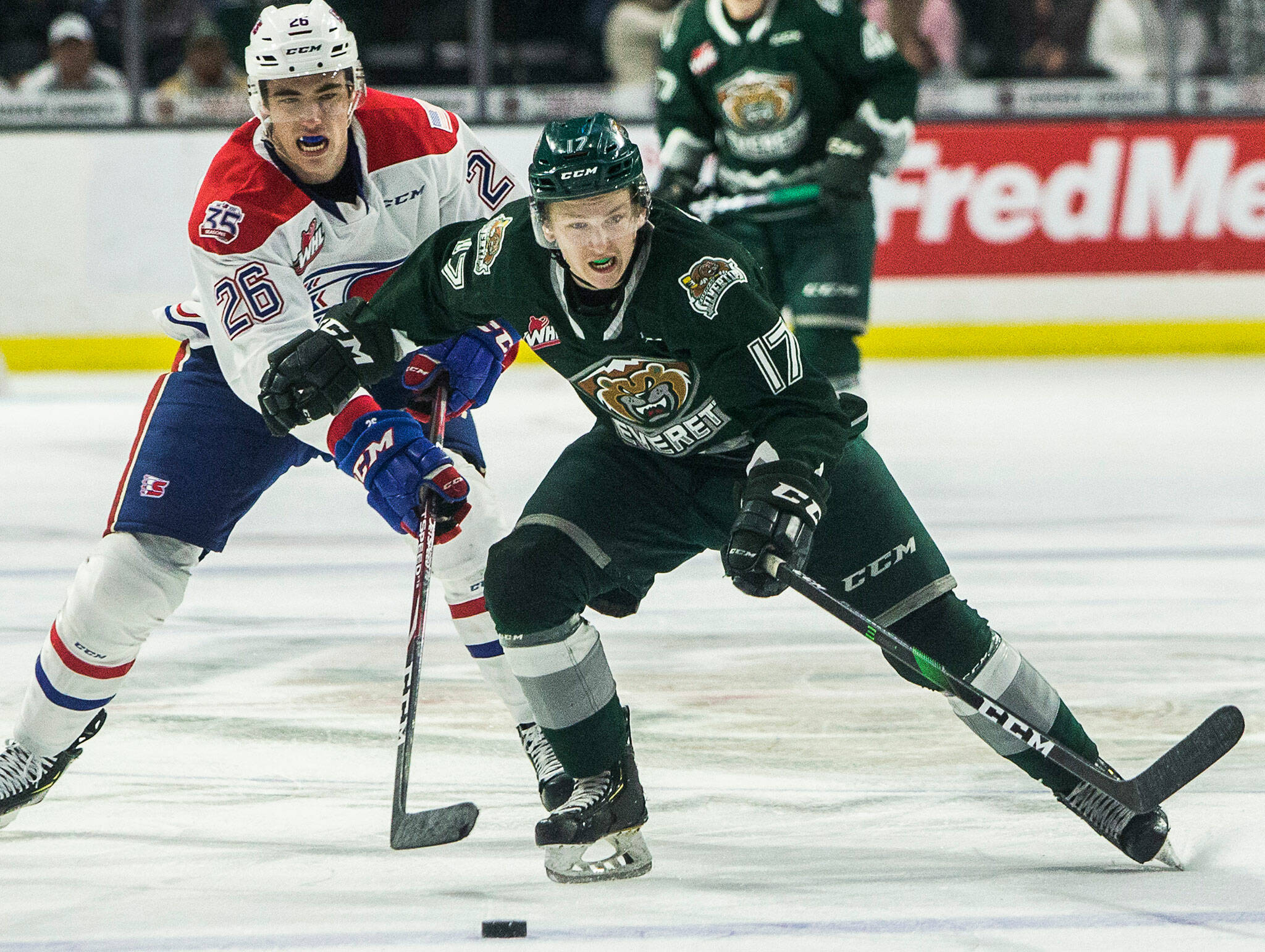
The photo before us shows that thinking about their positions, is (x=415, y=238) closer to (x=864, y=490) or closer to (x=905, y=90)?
(x=864, y=490)

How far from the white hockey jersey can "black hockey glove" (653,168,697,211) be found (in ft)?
6.77

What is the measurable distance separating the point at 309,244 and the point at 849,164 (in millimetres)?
2267

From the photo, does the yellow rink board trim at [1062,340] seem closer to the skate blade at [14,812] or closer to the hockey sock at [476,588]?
the hockey sock at [476,588]

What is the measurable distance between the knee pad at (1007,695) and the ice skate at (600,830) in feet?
1.39

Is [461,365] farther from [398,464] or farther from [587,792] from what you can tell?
[587,792]

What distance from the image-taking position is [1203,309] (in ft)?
25.7

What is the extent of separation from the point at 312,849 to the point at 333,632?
1.24 meters

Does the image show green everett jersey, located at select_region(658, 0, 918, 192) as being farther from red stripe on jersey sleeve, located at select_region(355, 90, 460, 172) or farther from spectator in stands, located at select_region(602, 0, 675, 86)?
spectator in stands, located at select_region(602, 0, 675, 86)

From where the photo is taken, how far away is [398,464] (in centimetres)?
241

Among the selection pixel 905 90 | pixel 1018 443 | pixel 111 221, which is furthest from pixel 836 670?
pixel 111 221

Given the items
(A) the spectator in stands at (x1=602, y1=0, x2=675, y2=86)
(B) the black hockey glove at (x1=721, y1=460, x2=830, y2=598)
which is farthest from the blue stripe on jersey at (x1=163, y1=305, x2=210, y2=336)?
(A) the spectator in stands at (x1=602, y1=0, x2=675, y2=86)

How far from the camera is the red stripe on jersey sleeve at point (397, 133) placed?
8.87ft

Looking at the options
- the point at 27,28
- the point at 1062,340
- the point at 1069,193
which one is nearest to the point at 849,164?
the point at 1069,193

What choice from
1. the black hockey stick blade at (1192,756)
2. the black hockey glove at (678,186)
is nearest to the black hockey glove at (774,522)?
the black hockey stick blade at (1192,756)
